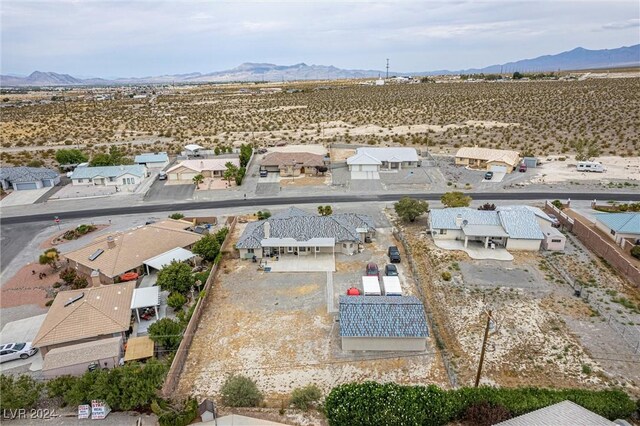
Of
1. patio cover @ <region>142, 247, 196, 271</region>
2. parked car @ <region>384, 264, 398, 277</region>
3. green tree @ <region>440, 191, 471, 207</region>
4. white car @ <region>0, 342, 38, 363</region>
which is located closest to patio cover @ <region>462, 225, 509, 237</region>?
green tree @ <region>440, 191, 471, 207</region>

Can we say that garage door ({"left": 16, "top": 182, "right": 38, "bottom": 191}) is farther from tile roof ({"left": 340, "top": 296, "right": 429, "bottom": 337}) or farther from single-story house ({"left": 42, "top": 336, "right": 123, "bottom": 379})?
tile roof ({"left": 340, "top": 296, "right": 429, "bottom": 337})

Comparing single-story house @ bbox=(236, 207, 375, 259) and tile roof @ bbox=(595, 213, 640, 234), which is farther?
tile roof @ bbox=(595, 213, 640, 234)

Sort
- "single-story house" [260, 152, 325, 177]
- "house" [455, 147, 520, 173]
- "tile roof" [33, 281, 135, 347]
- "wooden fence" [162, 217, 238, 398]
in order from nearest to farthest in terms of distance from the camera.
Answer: "wooden fence" [162, 217, 238, 398] → "tile roof" [33, 281, 135, 347] → "house" [455, 147, 520, 173] → "single-story house" [260, 152, 325, 177]

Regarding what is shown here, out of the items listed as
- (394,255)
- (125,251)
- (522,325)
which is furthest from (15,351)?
(522,325)

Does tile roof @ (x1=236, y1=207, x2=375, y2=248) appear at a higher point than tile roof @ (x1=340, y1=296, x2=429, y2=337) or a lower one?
higher

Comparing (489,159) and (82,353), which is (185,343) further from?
(489,159)

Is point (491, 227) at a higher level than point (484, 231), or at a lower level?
higher
